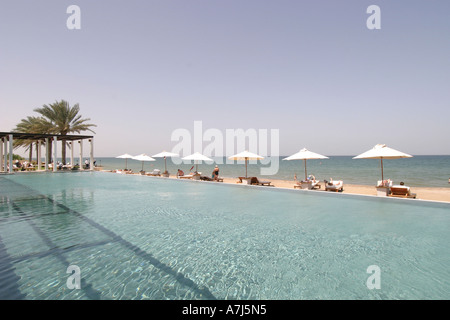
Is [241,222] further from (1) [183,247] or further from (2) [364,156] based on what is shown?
(2) [364,156]

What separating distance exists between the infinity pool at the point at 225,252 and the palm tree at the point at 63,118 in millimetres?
20241

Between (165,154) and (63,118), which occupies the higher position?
(63,118)

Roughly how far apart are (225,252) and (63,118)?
26.8 m

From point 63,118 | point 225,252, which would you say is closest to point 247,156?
point 225,252

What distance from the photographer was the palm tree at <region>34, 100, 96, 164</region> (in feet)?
75.2

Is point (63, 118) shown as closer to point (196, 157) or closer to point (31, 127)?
point (31, 127)

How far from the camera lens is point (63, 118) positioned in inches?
921

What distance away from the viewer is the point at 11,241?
14.1ft

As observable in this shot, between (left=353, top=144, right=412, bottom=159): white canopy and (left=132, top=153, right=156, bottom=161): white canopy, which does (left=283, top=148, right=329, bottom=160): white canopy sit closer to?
(left=353, top=144, right=412, bottom=159): white canopy

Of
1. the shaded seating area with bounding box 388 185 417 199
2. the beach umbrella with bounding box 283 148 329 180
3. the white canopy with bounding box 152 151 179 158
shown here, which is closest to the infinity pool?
the shaded seating area with bounding box 388 185 417 199

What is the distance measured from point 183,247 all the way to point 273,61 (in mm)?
15678

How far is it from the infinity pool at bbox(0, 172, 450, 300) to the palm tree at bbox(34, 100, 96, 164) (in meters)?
20.2
